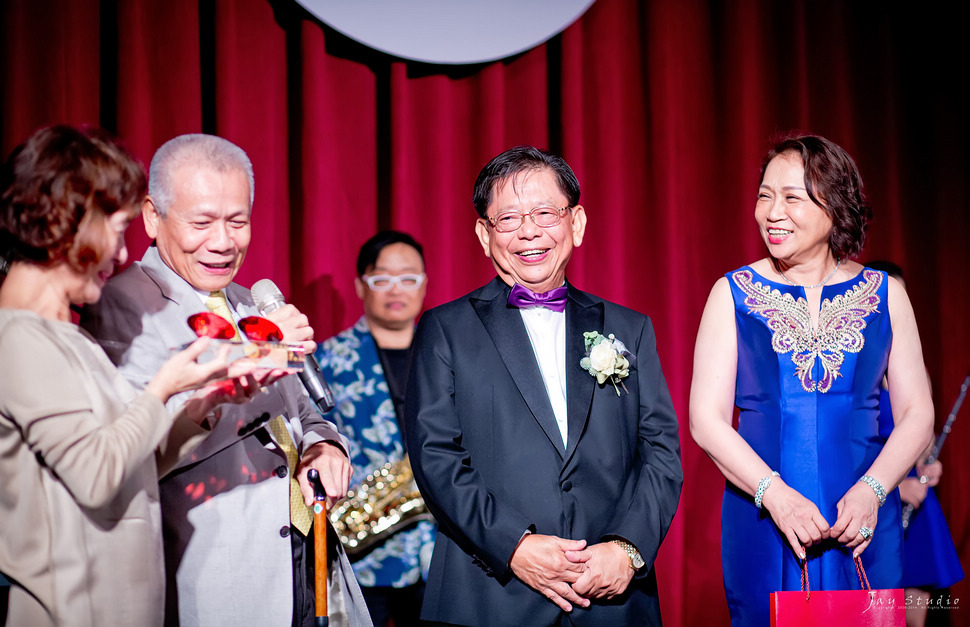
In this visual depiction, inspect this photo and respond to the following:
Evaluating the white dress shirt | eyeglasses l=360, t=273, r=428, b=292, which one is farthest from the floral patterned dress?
the white dress shirt

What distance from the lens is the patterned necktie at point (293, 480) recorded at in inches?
75.7

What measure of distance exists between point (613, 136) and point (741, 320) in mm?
1758

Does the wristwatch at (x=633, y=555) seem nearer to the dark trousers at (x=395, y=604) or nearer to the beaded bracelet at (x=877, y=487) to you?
the beaded bracelet at (x=877, y=487)

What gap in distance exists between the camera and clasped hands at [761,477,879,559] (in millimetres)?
2105

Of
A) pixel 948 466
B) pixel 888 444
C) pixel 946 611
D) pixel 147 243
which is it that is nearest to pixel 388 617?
pixel 147 243

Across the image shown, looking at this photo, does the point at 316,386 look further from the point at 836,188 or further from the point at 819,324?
the point at 836,188

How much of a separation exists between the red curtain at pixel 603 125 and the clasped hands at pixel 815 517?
166cm

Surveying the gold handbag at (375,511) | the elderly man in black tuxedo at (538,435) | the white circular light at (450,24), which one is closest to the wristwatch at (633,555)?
the elderly man in black tuxedo at (538,435)

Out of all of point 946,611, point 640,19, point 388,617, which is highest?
point 640,19

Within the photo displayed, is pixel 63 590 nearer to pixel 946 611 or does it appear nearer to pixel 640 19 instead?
pixel 640 19

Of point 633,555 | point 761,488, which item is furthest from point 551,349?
point 761,488

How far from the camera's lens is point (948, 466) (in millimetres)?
4164

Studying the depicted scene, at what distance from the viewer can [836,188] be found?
2314 mm

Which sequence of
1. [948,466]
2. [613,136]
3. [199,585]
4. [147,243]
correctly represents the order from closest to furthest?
[199,585], [147,243], [613,136], [948,466]
